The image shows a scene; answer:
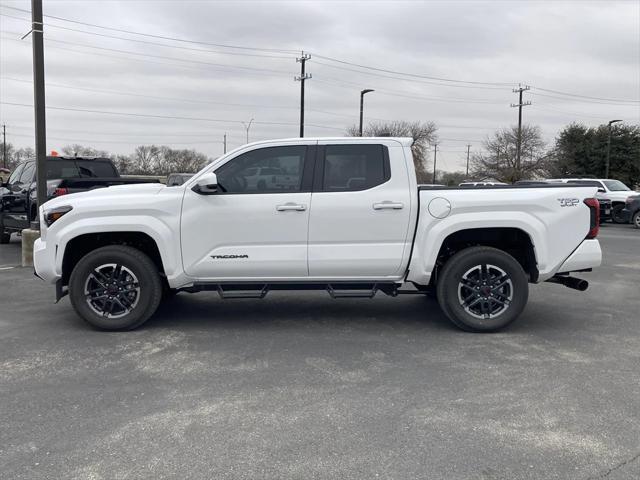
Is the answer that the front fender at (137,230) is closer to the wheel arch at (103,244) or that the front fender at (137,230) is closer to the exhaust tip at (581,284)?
the wheel arch at (103,244)

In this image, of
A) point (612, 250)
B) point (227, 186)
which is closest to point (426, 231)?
point (227, 186)

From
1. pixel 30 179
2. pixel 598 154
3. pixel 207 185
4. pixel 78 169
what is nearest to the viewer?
pixel 207 185

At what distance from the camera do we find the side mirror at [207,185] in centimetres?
563

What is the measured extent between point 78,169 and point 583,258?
416 inches

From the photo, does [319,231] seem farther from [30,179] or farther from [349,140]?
[30,179]

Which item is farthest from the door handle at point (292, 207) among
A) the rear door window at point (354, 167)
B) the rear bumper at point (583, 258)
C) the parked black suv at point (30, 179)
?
the parked black suv at point (30, 179)

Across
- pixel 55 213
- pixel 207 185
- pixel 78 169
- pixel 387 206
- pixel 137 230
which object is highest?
pixel 78 169

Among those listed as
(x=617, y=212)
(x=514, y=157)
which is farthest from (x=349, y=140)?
(x=514, y=157)

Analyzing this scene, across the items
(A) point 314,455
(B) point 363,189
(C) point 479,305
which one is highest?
(B) point 363,189

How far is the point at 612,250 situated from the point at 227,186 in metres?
10.9

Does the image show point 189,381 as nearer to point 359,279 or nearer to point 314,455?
point 314,455

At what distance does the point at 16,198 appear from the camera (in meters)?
12.6

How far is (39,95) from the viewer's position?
1093 cm

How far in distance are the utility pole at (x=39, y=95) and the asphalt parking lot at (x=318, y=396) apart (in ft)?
14.7
